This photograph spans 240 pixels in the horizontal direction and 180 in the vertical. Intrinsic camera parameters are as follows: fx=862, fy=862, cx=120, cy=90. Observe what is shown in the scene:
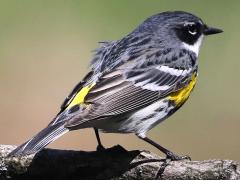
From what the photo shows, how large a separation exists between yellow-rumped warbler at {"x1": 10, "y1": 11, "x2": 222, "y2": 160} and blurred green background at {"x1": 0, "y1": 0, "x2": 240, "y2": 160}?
10.4 feet

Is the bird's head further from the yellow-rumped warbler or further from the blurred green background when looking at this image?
the blurred green background

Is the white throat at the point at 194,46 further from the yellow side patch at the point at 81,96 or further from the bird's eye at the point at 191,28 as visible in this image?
the yellow side patch at the point at 81,96

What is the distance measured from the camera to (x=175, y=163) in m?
6.82

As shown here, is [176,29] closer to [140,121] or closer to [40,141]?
[140,121]

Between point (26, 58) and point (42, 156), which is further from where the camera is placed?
point (26, 58)

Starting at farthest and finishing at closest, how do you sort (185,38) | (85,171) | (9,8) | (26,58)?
(9,8) < (26,58) < (185,38) < (85,171)

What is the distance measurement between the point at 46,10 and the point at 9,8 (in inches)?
29.3

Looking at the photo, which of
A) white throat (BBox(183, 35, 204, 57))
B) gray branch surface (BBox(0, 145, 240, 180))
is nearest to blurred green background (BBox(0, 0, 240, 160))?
white throat (BBox(183, 35, 204, 57))

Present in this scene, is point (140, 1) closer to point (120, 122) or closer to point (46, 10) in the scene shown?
point (46, 10)

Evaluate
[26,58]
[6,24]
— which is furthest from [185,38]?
[6,24]

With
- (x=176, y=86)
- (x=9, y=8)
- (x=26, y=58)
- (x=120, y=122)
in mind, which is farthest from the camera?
(x=9, y=8)

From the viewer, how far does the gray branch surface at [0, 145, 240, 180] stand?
671 cm

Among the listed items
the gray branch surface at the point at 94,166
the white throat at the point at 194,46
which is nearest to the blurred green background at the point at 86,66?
the white throat at the point at 194,46

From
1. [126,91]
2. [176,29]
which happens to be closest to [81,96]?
[126,91]
